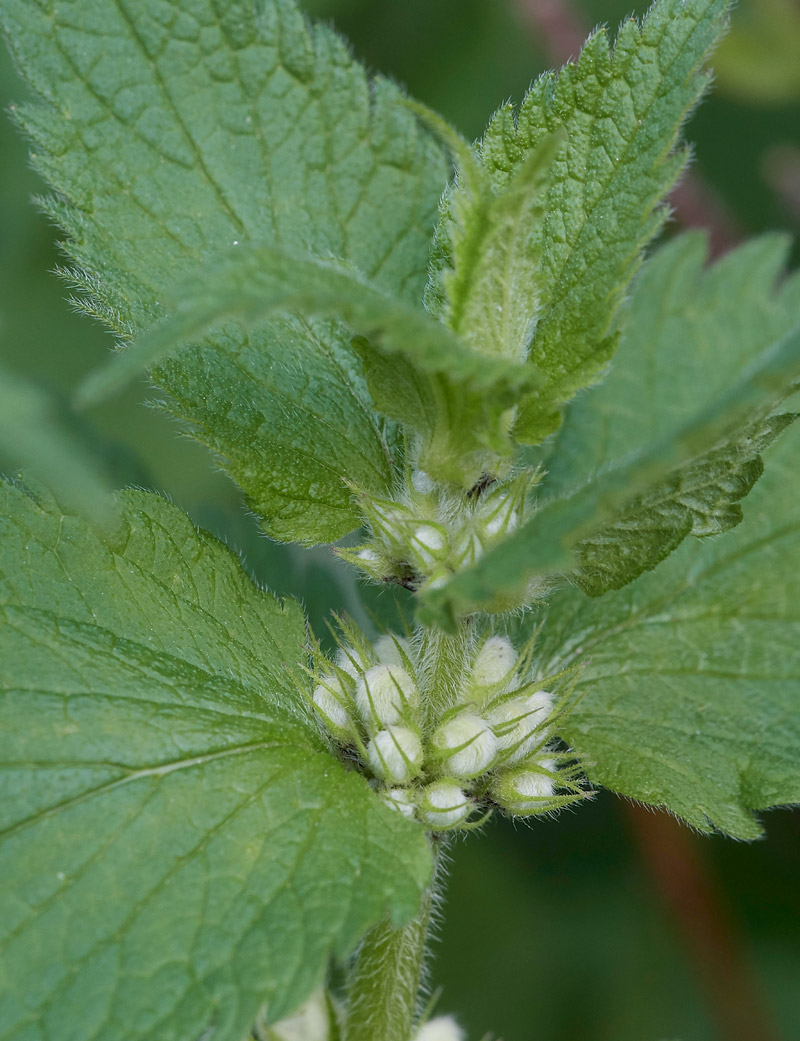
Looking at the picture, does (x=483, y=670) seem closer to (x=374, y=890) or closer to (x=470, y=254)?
(x=374, y=890)

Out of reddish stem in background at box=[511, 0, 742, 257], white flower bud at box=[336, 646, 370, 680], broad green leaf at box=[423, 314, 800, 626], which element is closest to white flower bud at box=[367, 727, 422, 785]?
white flower bud at box=[336, 646, 370, 680]

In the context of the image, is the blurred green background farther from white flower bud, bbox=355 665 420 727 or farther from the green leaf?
the green leaf

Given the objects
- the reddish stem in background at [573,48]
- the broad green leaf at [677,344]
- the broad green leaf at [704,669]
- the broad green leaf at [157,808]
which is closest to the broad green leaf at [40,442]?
the broad green leaf at [157,808]

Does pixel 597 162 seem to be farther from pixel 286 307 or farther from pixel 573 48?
pixel 573 48

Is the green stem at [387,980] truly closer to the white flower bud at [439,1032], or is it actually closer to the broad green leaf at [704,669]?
the white flower bud at [439,1032]

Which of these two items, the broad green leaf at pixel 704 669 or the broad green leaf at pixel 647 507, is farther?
the broad green leaf at pixel 704 669

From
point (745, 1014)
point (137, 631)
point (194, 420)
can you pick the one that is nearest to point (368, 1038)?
point (137, 631)
